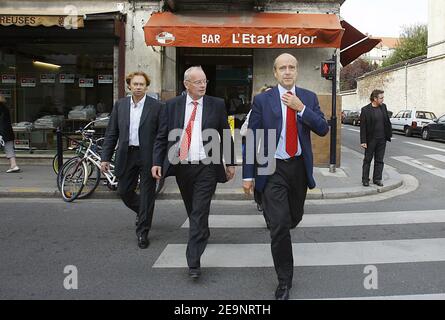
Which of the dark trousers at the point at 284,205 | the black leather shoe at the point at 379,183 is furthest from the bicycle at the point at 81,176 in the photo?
the black leather shoe at the point at 379,183

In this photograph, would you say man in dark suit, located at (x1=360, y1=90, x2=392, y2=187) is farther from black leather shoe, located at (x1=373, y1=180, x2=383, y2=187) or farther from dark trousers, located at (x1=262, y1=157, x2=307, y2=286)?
dark trousers, located at (x1=262, y1=157, x2=307, y2=286)

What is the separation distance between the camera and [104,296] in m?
4.12

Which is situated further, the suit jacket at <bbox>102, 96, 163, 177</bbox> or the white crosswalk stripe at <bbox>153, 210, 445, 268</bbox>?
the suit jacket at <bbox>102, 96, 163, 177</bbox>

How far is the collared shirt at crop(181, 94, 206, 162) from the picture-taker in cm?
461

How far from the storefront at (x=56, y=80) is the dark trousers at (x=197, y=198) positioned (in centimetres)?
788

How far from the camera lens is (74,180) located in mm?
8438

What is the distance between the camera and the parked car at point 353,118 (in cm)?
3750

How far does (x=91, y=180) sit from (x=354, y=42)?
8.35 metres

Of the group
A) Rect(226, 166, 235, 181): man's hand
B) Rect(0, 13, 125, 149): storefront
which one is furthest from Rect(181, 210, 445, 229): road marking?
Rect(0, 13, 125, 149): storefront

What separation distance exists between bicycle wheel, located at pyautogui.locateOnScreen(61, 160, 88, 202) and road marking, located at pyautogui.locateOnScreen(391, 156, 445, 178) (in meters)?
8.16

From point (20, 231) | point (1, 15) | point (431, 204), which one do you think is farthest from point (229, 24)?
point (20, 231)

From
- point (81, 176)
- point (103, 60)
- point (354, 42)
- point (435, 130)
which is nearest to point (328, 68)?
point (354, 42)
